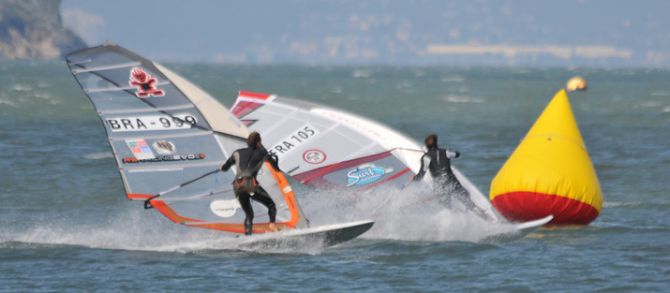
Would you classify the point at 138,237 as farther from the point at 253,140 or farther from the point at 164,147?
the point at 253,140

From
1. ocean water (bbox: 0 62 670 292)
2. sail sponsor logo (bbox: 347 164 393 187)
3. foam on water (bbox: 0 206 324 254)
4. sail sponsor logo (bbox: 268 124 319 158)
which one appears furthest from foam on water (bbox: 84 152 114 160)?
sail sponsor logo (bbox: 347 164 393 187)

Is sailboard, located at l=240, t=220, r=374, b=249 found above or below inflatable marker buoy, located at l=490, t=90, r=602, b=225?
below

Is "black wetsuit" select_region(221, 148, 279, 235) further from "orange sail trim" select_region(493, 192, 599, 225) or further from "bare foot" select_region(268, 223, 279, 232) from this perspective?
"orange sail trim" select_region(493, 192, 599, 225)

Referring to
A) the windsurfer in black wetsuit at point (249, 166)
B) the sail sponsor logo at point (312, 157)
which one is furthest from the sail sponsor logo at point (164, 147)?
the sail sponsor logo at point (312, 157)

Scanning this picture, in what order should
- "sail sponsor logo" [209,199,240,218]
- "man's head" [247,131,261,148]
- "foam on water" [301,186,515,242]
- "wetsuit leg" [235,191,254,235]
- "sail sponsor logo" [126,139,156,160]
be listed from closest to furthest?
1. "man's head" [247,131,261,148]
2. "wetsuit leg" [235,191,254,235]
3. "sail sponsor logo" [126,139,156,160]
4. "sail sponsor logo" [209,199,240,218]
5. "foam on water" [301,186,515,242]

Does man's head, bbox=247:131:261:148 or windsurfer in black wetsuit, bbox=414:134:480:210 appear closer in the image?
man's head, bbox=247:131:261:148

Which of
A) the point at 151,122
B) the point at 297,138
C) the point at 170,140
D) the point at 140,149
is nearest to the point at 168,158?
the point at 170,140

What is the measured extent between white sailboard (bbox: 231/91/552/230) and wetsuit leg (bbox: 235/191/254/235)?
290cm

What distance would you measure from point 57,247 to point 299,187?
22.8 ft

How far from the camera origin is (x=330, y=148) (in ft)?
64.0

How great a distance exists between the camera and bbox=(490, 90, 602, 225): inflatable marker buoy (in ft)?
59.8

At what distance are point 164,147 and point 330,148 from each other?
10.7ft

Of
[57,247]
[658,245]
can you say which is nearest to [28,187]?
[57,247]

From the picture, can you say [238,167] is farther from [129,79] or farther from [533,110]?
[533,110]
